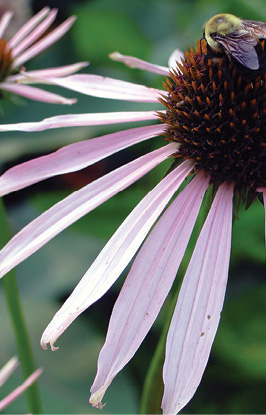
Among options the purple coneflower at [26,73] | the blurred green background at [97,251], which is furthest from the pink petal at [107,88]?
the blurred green background at [97,251]

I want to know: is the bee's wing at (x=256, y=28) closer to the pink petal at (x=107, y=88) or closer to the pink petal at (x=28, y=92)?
the pink petal at (x=107, y=88)

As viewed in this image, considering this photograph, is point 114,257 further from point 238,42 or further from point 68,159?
point 238,42

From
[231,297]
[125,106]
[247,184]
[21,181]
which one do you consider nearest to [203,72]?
[247,184]

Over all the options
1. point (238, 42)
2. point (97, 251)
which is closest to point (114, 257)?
point (238, 42)

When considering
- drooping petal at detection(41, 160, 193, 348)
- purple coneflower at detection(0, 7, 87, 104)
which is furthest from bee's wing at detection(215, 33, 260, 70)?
purple coneflower at detection(0, 7, 87, 104)

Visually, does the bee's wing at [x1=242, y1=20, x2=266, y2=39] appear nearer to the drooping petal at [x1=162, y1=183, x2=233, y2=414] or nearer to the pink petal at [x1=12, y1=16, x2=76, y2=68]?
the drooping petal at [x1=162, y1=183, x2=233, y2=414]
